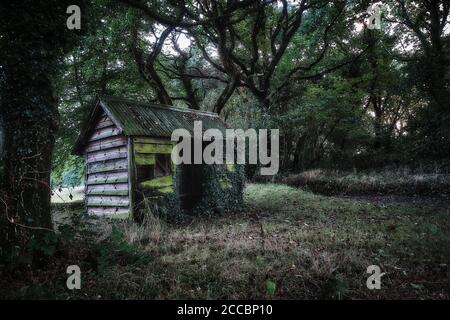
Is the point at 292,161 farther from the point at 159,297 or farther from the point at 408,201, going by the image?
the point at 159,297

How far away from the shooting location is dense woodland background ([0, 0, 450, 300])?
15.2ft

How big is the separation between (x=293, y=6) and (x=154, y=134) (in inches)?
527

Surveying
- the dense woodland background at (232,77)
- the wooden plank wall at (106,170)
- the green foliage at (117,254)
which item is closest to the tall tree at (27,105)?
the dense woodland background at (232,77)

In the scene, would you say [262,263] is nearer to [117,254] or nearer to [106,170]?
[117,254]

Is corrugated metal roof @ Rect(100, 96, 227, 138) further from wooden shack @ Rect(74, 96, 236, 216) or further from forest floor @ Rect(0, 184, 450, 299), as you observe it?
forest floor @ Rect(0, 184, 450, 299)

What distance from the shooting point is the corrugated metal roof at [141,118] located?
8906mm

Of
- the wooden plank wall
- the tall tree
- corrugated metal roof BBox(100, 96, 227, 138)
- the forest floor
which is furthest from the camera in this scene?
the wooden plank wall

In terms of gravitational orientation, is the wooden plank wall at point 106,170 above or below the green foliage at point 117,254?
above

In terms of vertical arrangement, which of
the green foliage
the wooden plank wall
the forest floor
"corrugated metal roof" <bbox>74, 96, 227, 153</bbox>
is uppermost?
"corrugated metal roof" <bbox>74, 96, 227, 153</bbox>

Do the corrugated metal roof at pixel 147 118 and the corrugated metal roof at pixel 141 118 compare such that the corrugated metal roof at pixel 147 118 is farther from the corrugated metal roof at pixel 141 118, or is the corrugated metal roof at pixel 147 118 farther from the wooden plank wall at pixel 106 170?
the wooden plank wall at pixel 106 170

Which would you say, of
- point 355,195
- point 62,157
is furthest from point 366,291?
point 62,157

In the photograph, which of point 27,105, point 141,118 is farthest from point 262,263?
point 141,118

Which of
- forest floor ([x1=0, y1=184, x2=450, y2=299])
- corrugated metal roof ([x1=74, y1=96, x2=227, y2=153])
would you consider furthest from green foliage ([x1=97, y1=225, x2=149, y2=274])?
corrugated metal roof ([x1=74, y1=96, x2=227, y2=153])

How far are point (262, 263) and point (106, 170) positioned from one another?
7.03 metres
